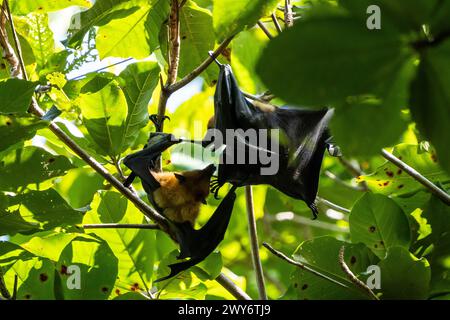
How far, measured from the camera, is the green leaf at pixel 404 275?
339 centimetres

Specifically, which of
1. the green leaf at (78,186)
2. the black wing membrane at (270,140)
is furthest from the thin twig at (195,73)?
the green leaf at (78,186)

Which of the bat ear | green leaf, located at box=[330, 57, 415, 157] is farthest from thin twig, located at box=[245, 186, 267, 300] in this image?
green leaf, located at box=[330, 57, 415, 157]

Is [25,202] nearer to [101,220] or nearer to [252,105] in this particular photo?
[101,220]

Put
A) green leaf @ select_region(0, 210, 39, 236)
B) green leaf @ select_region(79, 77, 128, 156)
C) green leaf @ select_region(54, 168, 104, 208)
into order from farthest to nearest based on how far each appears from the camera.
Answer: green leaf @ select_region(54, 168, 104, 208) → green leaf @ select_region(79, 77, 128, 156) → green leaf @ select_region(0, 210, 39, 236)

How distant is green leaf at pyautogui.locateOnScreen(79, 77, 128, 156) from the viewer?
354 cm

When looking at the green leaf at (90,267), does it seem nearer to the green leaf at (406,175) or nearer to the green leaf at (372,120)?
the green leaf at (406,175)

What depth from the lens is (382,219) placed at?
3.68 m

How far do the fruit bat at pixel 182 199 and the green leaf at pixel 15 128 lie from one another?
825 mm

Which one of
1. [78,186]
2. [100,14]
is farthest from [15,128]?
[78,186]

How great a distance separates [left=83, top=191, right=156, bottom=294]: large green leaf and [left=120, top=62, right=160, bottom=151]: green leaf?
0.43 meters

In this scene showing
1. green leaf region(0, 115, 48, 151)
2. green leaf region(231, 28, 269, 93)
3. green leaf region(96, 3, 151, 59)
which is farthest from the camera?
green leaf region(231, 28, 269, 93)

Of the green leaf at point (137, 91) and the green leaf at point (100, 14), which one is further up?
the green leaf at point (100, 14)

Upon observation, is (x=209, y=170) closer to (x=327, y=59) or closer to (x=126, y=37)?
(x=126, y=37)

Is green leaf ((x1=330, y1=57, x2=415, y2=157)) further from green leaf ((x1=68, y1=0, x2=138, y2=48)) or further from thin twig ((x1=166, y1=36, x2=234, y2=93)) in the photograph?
green leaf ((x1=68, y1=0, x2=138, y2=48))
